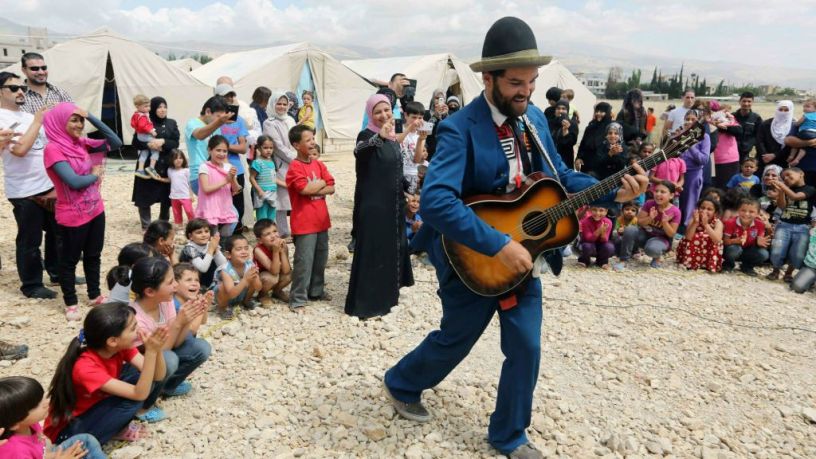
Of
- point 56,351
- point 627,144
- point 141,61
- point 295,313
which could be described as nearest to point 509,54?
point 295,313

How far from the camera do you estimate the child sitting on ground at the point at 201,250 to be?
4.82m

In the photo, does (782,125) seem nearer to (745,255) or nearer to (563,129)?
(745,255)

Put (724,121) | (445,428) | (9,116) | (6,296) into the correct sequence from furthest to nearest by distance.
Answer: (724,121) → (6,296) → (9,116) → (445,428)

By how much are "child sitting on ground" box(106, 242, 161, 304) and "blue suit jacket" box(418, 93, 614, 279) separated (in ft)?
7.05

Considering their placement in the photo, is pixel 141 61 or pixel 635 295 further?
pixel 141 61

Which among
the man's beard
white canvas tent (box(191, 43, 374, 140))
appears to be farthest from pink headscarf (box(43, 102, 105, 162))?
white canvas tent (box(191, 43, 374, 140))

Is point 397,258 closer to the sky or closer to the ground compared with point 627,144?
closer to the ground

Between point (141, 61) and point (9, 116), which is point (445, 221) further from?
point (141, 61)

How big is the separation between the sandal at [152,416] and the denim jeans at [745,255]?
5980 mm

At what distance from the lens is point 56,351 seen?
415 centimetres

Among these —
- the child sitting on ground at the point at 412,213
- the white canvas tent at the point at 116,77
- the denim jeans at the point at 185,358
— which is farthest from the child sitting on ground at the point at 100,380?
the white canvas tent at the point at 116,77

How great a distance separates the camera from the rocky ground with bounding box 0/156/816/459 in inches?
124

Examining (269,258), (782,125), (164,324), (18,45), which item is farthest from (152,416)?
(18,45)

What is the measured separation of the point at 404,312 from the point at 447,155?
2.66 meters
